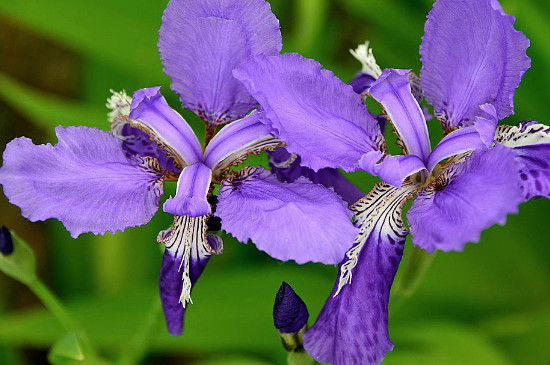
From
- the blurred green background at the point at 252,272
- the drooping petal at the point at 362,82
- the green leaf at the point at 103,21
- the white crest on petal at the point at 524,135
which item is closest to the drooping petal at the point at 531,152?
the white crest on petal at the point at 524,135

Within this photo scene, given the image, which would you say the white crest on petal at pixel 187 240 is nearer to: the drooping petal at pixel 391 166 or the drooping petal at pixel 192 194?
the drooping petal at pixel 192 194

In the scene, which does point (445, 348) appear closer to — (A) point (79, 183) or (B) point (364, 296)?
(B) point (364, 296)

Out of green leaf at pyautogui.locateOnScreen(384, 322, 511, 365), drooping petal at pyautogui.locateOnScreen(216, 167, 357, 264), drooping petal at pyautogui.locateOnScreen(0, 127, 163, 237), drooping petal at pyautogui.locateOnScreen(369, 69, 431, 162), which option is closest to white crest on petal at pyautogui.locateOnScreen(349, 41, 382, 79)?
drooping petal at pyautogui.locateOnScreen(369, 69, 431, 162)

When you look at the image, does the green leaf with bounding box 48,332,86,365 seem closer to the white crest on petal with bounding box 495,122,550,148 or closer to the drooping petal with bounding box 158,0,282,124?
the drooping petal with bounding box 158,0,282,124

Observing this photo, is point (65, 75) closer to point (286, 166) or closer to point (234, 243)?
point (234, 243)

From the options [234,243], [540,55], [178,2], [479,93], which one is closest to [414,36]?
[540,55]
